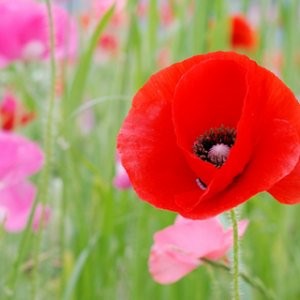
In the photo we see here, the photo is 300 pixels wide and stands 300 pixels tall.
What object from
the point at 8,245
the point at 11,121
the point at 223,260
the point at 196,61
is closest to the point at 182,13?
the point at 11,121

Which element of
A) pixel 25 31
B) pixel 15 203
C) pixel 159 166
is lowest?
pixel 15 203

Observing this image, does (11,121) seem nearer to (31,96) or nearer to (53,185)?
(31,96)

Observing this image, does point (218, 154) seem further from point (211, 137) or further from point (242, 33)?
point (242, 33)

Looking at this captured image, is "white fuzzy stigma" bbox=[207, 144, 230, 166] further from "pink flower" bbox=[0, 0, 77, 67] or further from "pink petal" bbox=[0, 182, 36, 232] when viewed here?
"pink flower" bbox=[0, 0, 77, 67]

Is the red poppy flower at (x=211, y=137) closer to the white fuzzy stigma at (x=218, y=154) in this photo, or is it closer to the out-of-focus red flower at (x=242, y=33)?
the white fuzzy stigma at (x=218, y=154)

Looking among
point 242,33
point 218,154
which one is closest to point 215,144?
point 218,154

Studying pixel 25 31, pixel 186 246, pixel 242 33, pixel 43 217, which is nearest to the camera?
pixel 186 246

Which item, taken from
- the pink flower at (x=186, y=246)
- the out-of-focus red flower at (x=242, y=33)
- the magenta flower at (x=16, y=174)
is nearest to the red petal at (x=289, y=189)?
the pink flower at (x=186, y=246)

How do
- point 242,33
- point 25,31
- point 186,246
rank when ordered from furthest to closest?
1. point 242,33
2. point 25,31
3. point 186,246
